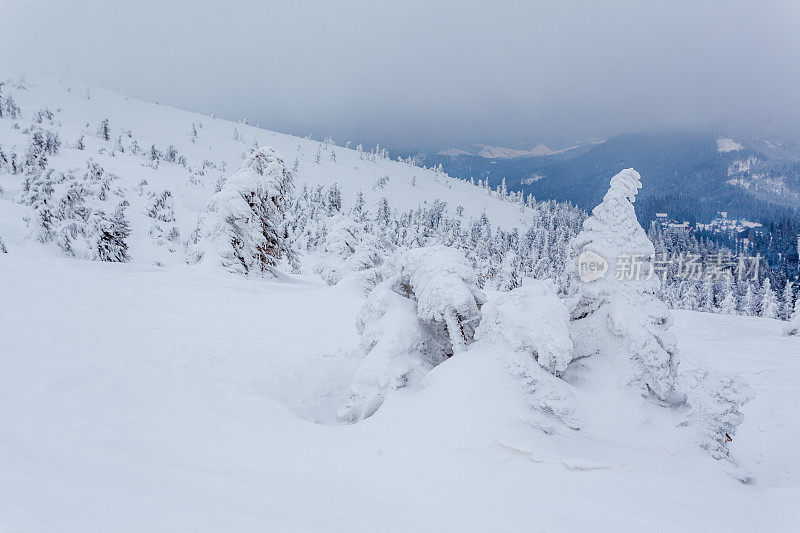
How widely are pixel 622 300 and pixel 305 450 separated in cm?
657

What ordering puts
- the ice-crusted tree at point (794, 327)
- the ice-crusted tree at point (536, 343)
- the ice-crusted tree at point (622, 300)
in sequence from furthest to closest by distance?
1. the ice-crusted tree at point (794, 327)
2. the ice-crusted tree at point (622, 300)
3. the ice-crusted tree at point (536, 343)

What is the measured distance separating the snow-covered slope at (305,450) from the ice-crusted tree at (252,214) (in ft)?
37.5

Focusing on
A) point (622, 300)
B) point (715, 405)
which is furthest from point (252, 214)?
point (715, 405)

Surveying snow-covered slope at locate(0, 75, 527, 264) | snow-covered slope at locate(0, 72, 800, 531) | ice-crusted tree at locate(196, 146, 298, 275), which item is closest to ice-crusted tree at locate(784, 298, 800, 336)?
snow-covered slope at locate(0, 72, 800, 531)

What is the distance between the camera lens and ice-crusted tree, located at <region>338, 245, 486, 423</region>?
26.0 feet

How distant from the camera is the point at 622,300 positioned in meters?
7.72

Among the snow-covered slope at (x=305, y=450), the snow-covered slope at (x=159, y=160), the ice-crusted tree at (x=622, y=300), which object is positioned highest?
the snow-covered slope at (x=159, y=160)

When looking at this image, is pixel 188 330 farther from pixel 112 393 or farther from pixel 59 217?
pixel 59 217

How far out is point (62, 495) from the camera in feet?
11.0

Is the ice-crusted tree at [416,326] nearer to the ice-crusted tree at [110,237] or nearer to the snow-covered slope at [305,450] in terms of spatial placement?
the snow-covered slope at [305,450]

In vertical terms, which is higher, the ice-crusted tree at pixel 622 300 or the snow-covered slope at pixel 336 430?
the ice-crusted tree at pixel 622 300

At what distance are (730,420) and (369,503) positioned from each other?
20.6ft

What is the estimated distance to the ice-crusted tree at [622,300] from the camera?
6.97 metres

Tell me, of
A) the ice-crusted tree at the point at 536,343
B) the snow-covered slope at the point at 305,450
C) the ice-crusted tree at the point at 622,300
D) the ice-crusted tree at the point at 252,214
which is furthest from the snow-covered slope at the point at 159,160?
the ice-crusted tree at the point at 622,300
